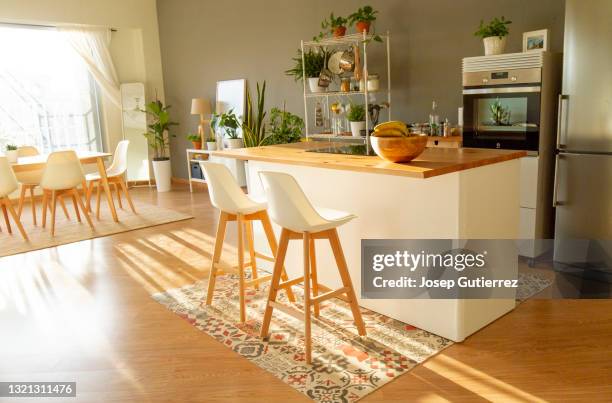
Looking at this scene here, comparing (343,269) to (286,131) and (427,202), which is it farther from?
(286,131)

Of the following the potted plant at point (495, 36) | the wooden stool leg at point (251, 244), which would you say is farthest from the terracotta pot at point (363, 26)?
the wooden stool leg at point (251, 244)

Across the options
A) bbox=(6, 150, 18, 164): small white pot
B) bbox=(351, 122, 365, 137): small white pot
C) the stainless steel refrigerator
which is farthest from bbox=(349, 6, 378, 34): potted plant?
bbox=(6, 150, 18, 164): small white pot

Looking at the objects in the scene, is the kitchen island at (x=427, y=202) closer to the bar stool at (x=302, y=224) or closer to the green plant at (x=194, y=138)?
the bar stool at (x=302, y=224)

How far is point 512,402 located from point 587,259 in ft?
6.26

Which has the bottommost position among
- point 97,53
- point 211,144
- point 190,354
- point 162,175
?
point 190,354

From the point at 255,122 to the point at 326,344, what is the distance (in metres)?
4.72

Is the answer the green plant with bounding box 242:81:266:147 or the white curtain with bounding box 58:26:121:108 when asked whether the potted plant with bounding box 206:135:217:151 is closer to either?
the green plant with bounding box 242:81:266:147

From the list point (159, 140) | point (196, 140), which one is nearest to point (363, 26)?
point (196, 140)

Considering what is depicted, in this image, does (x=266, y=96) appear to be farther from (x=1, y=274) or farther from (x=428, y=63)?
(x=1, y=274)

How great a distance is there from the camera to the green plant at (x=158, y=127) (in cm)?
806

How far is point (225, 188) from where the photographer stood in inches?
121

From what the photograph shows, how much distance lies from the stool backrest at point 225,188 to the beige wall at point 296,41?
8.51ft

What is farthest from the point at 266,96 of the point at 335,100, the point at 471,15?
the point at 471,15

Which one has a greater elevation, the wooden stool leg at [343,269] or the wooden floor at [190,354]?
the wooden stool leg at [343,269]
